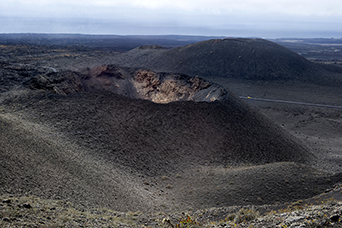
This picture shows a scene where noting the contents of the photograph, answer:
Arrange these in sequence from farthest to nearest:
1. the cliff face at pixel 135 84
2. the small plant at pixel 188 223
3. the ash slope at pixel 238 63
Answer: the ash slope at pixel 238 63 → the cliff face at pixel 135 84 → the small plant at pixel 188 223

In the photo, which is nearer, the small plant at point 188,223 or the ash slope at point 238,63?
the small plant at point 188,223

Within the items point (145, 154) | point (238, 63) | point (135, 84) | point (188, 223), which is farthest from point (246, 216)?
point (238, 63)

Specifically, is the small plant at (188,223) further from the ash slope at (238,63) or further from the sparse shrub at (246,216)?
the ash slope at (238,63)

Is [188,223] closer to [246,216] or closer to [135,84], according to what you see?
[246,216]

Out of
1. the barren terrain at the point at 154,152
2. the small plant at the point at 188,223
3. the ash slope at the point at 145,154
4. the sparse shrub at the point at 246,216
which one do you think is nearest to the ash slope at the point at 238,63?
the barren terrain at the point at 154,152

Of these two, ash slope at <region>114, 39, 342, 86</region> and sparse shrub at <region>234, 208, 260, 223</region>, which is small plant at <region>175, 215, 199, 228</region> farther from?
ash slope at <region>114, 39, 342, 86</region>

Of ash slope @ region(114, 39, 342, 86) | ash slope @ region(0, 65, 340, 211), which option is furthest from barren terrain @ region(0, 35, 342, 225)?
ash slope @ region(114, 39, 342, 86)

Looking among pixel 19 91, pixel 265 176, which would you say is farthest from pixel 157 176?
pixel 19 91

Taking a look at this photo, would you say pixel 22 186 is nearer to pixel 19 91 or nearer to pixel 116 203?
pixel 116 203
